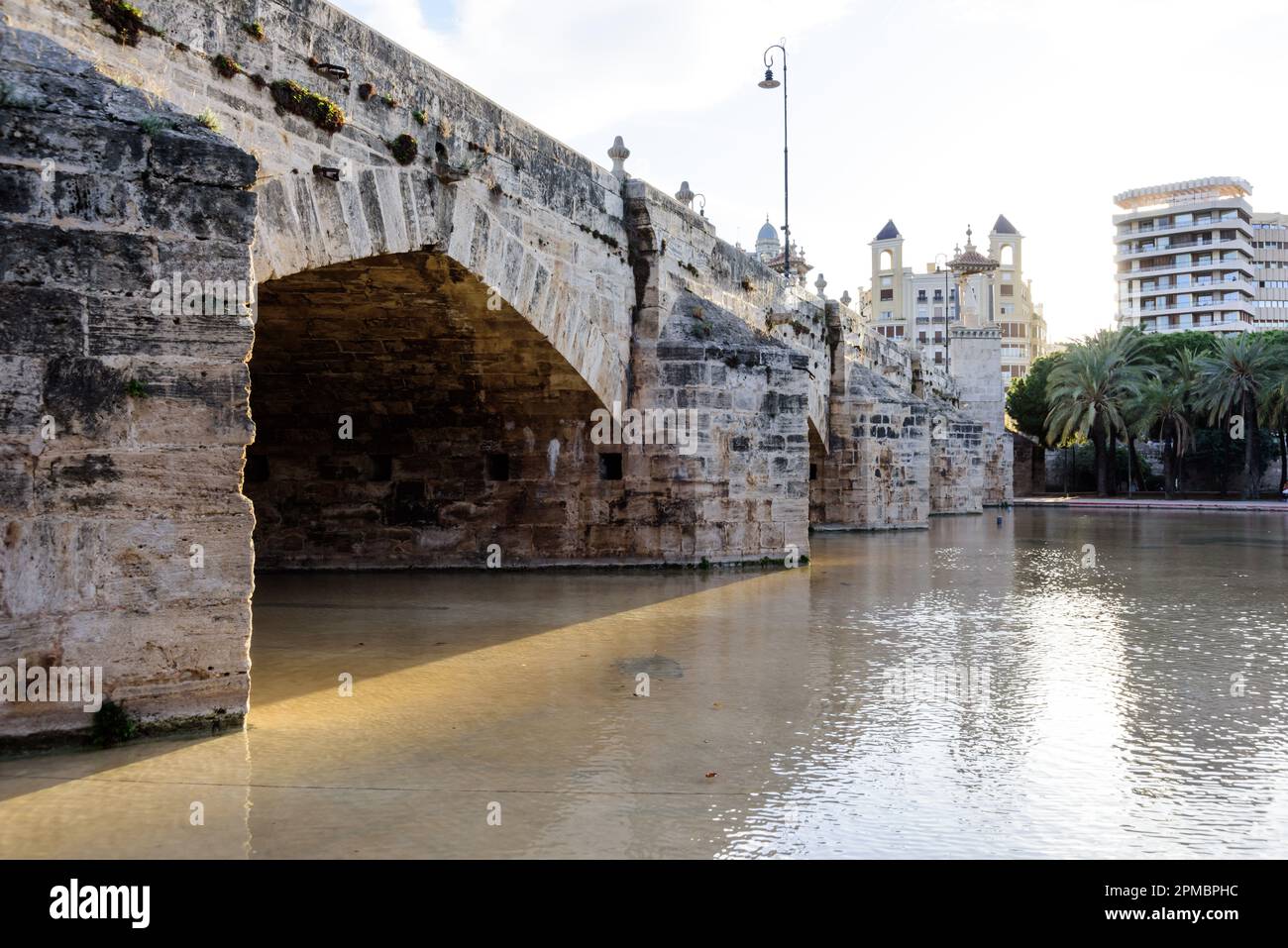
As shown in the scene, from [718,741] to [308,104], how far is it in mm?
5124

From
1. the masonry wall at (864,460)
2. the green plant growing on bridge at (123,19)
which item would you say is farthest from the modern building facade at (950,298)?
the green plant growing on bridge at (123,19)

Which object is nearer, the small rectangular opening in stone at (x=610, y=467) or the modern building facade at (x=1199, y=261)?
the small rectangular opening in stone at (x=610, y=467)

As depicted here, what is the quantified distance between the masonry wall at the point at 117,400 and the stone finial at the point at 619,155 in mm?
7852

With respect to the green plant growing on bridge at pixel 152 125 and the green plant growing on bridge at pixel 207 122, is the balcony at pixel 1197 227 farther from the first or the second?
the green plant growing on bridge at pixel 152 125

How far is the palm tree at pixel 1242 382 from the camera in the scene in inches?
1490

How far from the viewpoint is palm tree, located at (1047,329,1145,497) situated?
40.7 m

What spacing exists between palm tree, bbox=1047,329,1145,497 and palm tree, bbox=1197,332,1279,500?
2529mm

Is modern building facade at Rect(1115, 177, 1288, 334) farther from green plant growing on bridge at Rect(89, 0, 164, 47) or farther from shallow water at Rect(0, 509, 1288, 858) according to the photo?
green plant growing on bridge at Rect(89, 0, 164, 47)

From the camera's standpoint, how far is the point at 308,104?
7.61 meters

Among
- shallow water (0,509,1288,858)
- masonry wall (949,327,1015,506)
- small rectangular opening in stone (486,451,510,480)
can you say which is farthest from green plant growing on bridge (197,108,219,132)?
masonry wall (949,327,1015,506)

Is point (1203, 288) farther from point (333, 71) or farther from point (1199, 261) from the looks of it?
point (333, 71)
